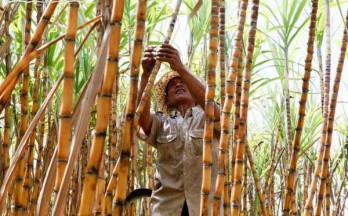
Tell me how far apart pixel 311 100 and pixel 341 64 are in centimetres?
241

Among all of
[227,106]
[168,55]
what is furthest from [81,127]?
[168,55]

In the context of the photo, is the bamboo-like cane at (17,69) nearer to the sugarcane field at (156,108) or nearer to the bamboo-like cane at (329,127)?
the sugarcane field at (156,108)

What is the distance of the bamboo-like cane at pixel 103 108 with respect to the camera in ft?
2.25

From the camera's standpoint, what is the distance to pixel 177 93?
2.12 meters

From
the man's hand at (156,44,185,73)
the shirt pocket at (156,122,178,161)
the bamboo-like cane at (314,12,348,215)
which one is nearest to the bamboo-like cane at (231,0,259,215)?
the bamboo-like cane at (314,12,348,215)

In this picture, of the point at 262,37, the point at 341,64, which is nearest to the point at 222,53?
the point at 341,64

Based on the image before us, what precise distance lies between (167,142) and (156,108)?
0.80 metres

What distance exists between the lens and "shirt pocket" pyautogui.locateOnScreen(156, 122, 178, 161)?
6.79 feet

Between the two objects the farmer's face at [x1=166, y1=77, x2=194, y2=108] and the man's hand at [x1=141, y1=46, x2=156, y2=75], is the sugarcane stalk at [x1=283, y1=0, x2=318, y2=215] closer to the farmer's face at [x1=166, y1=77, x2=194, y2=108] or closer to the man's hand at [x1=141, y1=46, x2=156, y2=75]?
the man's hand at [x1=141, y1=46, x2=156, y2=75]

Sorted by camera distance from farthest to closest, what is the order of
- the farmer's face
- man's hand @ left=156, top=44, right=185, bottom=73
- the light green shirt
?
the farmer's face, the light green shirt, man's hand @ left=156, top=44, right=185, bottom=73

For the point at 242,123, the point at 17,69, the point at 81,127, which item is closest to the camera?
the point at 81,127

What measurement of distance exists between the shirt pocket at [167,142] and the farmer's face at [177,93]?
10cm

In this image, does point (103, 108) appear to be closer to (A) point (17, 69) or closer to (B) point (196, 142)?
(A) point (17, 69)

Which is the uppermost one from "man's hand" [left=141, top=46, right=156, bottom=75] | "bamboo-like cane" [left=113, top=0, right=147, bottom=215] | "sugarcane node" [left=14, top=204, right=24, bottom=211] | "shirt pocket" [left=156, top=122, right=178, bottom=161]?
"man's hand" [left=141, top=46, right=156, bottom=75]
